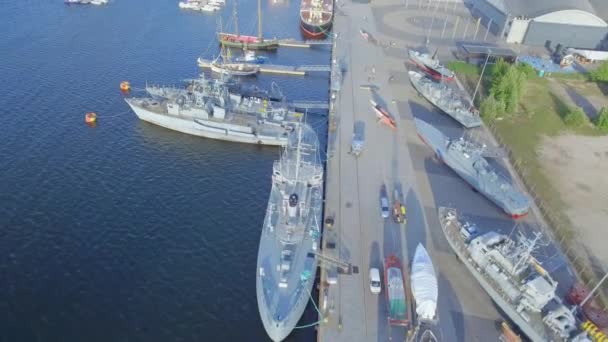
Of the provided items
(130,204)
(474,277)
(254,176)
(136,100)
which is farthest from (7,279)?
(474,277)

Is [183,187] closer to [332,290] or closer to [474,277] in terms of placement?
[332,290]

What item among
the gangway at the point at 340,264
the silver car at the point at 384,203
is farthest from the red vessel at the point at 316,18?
the gangway at the point at 340,264

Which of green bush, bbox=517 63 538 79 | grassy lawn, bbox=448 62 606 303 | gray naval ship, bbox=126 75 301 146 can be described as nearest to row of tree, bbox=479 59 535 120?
grassy lawn, bbox=448 62 606 303

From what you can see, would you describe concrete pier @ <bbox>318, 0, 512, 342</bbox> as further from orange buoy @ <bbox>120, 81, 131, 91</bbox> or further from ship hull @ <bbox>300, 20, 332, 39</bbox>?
orange buoy @ <bbox>120, 81, 131, 91</bbox>

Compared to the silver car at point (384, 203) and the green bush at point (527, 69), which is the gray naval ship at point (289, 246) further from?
the green bush at point (527, 69)

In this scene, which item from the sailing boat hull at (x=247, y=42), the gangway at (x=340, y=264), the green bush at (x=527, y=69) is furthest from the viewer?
the sailing boat hull at (x=247, y=42)
